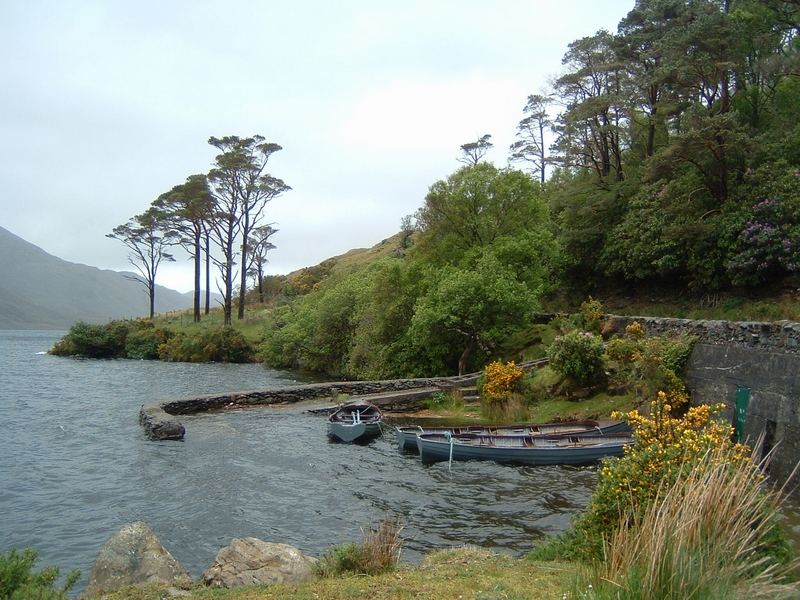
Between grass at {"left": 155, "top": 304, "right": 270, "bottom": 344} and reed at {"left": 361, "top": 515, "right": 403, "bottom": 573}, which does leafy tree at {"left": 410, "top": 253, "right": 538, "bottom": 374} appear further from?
grass at {"left": 155, "top": 304, "right": 270, "bottom": 344}

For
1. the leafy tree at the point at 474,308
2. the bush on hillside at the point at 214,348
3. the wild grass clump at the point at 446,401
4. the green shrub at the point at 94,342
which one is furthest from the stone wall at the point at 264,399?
the green shrub at the point at 94,342

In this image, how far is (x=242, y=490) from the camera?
14344 mm

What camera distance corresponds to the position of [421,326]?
2844cm

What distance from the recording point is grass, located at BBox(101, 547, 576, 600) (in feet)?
20.0

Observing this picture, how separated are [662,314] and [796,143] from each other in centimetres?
912

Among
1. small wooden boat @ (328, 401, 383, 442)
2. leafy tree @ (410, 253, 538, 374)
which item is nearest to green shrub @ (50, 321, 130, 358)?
leafy tree @ (410, 253, 538, 374)

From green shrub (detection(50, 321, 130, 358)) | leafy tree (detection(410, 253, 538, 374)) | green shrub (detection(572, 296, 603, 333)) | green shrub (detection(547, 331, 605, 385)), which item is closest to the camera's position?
green shrub (detection(547, 331, 605, 385))

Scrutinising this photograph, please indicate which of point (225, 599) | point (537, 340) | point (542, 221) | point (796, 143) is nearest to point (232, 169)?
point (542, 221)

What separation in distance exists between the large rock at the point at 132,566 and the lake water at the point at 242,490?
1.32 m

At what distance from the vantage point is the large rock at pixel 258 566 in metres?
7.75

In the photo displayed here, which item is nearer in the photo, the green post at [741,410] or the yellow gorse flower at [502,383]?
the green post at [741,410]

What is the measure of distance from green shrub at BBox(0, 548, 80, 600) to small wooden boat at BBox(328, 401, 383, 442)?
42.5ft

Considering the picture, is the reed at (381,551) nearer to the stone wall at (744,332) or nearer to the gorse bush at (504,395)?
the stone wall at (744,332)

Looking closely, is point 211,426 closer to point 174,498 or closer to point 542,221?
point 174,498
